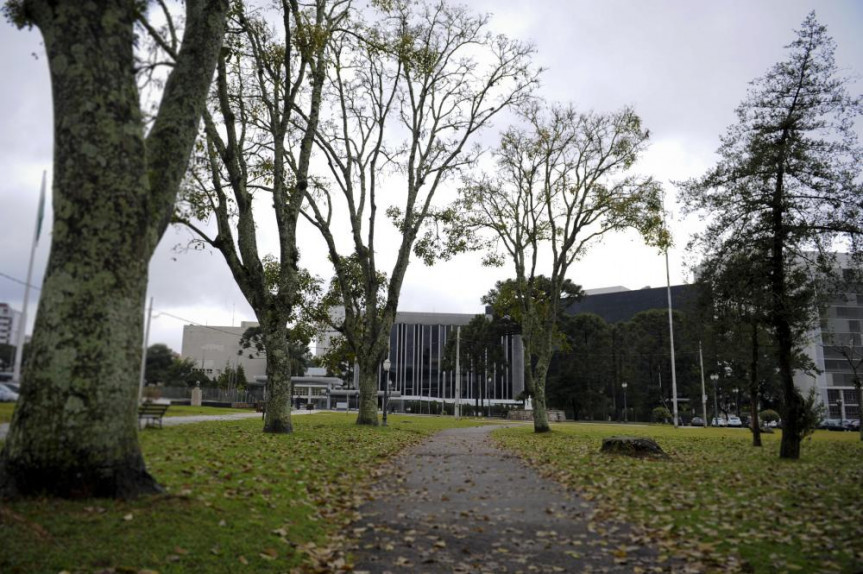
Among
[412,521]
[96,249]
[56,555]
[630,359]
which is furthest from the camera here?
[630,359]

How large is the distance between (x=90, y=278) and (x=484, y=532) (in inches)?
198

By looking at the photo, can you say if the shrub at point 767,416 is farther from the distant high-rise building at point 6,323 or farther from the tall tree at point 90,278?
the distant high-rise building at point 6,323

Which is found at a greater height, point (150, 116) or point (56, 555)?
point (150, 116)

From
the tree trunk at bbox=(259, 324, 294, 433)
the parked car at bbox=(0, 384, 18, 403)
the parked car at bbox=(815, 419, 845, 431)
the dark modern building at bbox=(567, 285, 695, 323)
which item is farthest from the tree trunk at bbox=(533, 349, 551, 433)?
the dark modern building at bbox=(567, 285, 695, 323)

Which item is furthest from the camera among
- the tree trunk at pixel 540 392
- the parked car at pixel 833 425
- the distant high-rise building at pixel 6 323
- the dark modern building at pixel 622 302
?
the dark modern building at pixel 622 302

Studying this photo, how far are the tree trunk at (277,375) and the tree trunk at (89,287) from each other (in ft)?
38.2

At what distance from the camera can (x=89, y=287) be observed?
549 centimetres

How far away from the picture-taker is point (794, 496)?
367 inches

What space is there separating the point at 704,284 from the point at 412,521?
1297 centimetres

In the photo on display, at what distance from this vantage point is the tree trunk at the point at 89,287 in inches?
211

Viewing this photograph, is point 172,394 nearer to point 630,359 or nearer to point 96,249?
point 630,359

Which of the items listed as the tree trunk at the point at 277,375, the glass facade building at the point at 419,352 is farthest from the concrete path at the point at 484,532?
the glass facade building at the point at 419,352

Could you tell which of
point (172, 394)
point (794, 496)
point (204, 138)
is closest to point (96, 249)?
point (794, 496)

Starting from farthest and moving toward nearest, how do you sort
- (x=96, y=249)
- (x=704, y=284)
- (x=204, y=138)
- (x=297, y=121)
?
(x=297, y=121)
(x=204, y=138)
(x=704, y=284)
(x=96, y=249)
